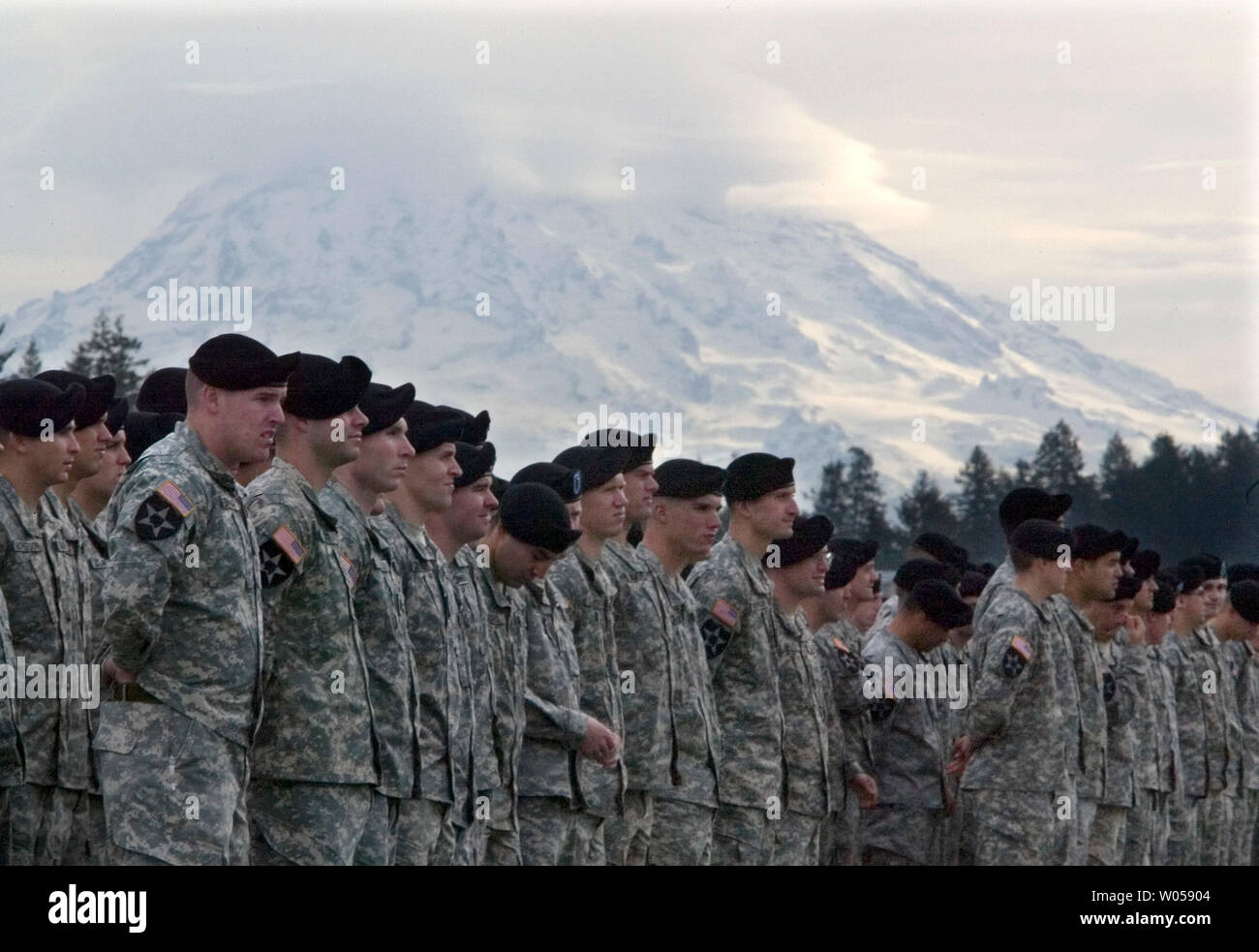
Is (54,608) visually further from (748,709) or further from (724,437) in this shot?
(724,437)

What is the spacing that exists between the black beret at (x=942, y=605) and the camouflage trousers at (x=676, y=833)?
2344 millimetres

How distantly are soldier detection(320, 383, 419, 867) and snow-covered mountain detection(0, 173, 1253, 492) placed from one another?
394 feet

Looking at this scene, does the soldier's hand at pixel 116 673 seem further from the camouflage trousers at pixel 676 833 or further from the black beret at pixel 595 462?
the camouflage trousers at pixel 676 833

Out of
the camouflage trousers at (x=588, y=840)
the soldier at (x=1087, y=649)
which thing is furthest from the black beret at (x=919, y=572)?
the camouflage trousers at (x=588, y=840)

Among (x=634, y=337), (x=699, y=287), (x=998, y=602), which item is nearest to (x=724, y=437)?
(x=634, y=337)

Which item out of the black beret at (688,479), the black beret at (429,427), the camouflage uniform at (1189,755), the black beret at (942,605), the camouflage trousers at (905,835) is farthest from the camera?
the camouflage uniform at (1189,755)

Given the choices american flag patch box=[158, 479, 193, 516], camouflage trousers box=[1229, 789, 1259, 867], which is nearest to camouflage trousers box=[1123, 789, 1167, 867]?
camouflage trousers box=[1229, 789, 1259, 867]

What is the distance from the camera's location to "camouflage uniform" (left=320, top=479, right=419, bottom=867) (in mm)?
6727

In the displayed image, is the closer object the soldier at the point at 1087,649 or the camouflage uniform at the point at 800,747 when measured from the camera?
the camouflage uniform at the point at 800,747

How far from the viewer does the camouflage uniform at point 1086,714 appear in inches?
409

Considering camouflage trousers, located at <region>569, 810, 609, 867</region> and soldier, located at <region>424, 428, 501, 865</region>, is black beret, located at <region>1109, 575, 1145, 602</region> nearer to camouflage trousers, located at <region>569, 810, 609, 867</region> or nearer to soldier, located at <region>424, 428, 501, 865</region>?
camouflage trousers, located at <region>569, 810, 609, 867</region>

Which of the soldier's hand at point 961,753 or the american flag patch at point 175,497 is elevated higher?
the american flag patch at point 175,497

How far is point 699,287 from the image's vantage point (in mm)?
162625

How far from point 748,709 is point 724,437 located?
12694 centimetres
